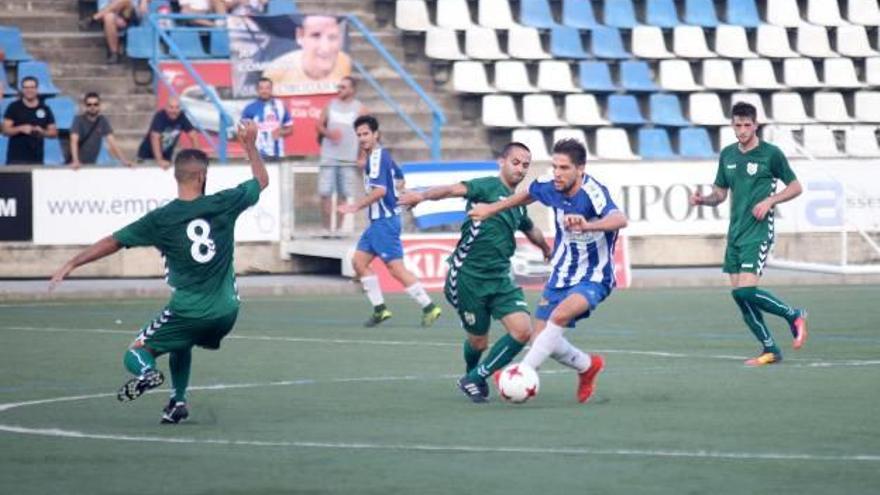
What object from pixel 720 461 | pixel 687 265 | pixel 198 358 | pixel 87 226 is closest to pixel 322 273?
pixel 87 226

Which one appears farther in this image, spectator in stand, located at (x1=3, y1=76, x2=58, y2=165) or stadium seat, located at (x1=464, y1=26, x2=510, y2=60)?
stadium seat, located at (x1=464, y1=26, x2=510, y2=60)

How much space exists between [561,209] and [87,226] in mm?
13771

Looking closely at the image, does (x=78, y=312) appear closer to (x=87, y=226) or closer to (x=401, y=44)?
(x=87, y=226)

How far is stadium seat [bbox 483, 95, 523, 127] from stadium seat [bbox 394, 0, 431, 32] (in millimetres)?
1605

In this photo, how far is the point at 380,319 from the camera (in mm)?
20578

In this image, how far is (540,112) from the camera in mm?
30109

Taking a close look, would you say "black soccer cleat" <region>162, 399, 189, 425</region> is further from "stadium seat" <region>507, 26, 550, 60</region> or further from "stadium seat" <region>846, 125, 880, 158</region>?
"stadium seat" <region>507, 26, 550, 60</region>

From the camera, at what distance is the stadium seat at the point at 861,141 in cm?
2884

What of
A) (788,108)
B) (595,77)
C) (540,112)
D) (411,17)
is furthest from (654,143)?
(411,17)

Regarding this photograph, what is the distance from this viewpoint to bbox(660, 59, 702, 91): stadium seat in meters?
31.1

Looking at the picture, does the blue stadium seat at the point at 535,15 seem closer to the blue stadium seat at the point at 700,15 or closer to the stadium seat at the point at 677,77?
the stadium seat at the point at 677,77

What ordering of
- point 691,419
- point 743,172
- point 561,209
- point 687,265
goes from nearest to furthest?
point 691,419 < point 561,209 < point 743,172 < point 687,265

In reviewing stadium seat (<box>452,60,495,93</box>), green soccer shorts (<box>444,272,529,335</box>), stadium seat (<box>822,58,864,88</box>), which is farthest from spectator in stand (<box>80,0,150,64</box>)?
green soccer shorts (<box>444,272,529,335</box>)

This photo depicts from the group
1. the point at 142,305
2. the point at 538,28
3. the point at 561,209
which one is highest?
the point at 538,28
